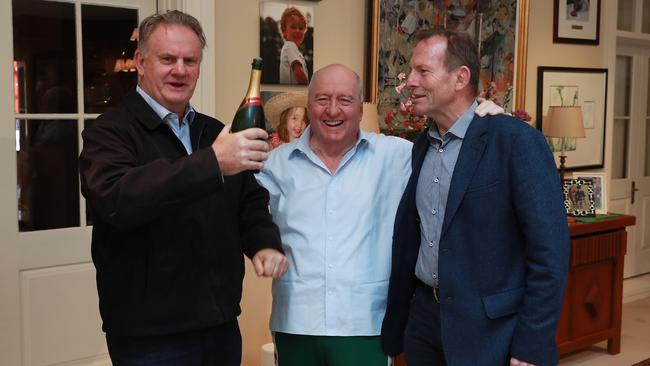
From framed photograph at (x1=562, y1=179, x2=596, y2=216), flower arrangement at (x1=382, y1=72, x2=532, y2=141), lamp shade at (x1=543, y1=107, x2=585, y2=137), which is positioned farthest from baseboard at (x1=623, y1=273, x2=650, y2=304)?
flower arrangement at (x1=382, y1=72, x2=532, y2=141)

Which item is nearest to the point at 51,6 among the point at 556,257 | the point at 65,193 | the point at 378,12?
the point at 65,193

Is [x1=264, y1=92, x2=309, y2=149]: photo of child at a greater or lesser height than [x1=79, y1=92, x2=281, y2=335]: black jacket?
greater

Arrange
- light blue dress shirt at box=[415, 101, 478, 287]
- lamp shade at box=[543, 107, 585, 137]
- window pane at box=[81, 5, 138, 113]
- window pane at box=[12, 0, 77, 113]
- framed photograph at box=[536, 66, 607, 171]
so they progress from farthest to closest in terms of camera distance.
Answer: framed photograph at box=[536, 66, 607, 171], lamp shade at box=[543, 107, 585, 137], window pane at box=[81, 5, 138, 113], window pane at box=[12, 0, 77, 113], light blue dress shirt at box=[415, 101, 478, 287]

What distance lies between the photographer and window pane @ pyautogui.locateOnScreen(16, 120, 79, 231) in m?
3.01

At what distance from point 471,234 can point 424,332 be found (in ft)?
1.25

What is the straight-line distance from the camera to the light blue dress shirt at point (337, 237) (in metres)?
2.09

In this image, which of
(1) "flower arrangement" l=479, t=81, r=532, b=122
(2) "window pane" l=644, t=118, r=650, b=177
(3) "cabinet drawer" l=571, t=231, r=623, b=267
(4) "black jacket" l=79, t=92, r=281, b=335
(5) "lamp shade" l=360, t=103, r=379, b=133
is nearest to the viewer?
(4) "black jacket" l=79, t=92, r=281, b=335

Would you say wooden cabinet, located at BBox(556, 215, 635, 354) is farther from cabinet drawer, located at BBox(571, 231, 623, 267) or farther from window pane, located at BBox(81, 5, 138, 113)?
window pane, located at BBox(81, 5, 138, 113)

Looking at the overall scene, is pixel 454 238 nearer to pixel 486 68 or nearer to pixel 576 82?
pixel 486 68

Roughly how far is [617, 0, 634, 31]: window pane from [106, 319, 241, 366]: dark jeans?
504cm

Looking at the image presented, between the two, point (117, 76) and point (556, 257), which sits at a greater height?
point (117, 76)

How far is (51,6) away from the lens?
3.00 meters

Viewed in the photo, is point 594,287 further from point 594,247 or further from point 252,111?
point 252,111

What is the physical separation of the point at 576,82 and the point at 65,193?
146 inches
